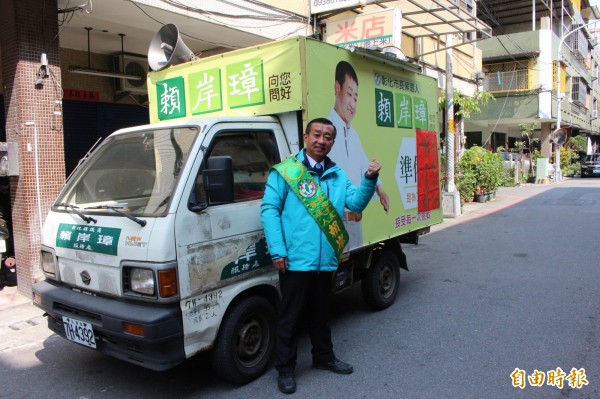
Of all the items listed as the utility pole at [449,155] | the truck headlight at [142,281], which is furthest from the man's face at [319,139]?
the utility pole at [449,155]

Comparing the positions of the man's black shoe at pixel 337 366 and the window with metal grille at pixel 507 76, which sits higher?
the window with metal grille at pixel 507 76

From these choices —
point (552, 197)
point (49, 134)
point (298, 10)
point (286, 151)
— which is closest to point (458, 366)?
point (286, 151)

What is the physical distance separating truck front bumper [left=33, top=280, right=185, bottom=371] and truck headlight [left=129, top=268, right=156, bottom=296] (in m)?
0.09

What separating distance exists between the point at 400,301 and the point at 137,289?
3406 mm

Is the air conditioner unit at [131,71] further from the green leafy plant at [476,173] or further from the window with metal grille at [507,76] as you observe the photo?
the window with metal grille at [507,76]

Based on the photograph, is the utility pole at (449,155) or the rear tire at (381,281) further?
the utility pole at (449,155)

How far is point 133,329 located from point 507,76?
93.3ft

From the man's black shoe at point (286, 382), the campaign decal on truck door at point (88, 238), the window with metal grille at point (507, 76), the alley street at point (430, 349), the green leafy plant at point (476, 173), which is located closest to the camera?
the campaign decal on truck door at point (88, 238)

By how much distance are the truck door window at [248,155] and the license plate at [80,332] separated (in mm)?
1307

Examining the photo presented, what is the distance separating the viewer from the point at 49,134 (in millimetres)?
5754

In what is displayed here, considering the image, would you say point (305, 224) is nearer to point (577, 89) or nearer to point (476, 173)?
point (476, 173)

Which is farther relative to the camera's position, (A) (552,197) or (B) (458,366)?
(A) (552,197)

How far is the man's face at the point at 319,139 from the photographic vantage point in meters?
3.41

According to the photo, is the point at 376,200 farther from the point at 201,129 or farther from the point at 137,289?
the point at 137,289
